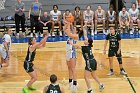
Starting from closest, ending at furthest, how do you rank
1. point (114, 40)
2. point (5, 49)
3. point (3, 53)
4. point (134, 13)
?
point (114, 40), point (5, 49), point (3, 53), point (134, 13)

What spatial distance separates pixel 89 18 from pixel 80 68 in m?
6.67

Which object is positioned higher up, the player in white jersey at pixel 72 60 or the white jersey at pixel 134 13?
the white jersey at pixel 134 13

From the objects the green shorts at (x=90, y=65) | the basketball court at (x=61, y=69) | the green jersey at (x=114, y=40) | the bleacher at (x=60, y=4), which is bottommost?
the basketball court at (x=61, y=69)

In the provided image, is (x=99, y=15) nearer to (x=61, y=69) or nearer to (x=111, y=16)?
(x=111, y=16)

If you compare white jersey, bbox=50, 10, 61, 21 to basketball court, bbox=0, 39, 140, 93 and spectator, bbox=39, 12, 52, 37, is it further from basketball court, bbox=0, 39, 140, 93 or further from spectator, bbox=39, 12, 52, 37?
basketball court, bbox=0, 39, 140, 93

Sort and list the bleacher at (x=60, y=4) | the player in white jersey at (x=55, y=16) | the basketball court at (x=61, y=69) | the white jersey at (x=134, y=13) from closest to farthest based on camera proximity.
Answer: the basketball court at (x=61, y=69) → the player in white jersey at (x=55, y=16) → the white jersey at (x=134, y=13) → the bleacher at (x=60, y=4)

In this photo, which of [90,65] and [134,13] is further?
[134,13]

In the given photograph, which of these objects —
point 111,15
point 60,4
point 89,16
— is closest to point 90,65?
point 89,16

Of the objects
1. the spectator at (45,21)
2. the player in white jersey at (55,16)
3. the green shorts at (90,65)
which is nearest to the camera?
the green shorts at (90,65)

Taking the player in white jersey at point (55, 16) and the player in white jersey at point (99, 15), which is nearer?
the player in white jersey at point (55, 16)

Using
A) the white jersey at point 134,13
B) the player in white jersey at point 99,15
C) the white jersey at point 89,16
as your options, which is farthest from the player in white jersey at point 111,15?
the white jersey at point 134,13

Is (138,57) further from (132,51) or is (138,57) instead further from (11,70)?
(11,70)

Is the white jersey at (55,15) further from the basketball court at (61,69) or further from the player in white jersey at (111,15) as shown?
the player in white jersey at (111,15)

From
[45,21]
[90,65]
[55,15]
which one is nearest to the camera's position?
[90,65]
